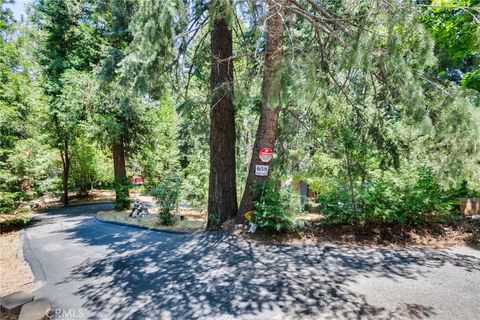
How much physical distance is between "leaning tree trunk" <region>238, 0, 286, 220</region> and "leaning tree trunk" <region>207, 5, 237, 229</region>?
1.71ft

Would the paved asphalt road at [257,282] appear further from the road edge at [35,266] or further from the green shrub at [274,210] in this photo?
the green shrub at [274,210]

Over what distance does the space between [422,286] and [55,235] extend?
8.30 meters

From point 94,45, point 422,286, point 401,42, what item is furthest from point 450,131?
point 94,45

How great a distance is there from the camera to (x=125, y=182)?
12070 millimetres

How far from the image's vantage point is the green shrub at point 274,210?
499 centimetres

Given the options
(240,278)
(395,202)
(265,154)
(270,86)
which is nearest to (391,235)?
(395,202)

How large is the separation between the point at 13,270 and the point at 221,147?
15.1 ft

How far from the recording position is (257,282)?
3.44 meters

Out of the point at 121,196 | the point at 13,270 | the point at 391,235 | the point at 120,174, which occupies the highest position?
the point at 120,174

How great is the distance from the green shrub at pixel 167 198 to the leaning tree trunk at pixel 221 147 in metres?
2.52

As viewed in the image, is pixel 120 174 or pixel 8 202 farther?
pixel 120 174

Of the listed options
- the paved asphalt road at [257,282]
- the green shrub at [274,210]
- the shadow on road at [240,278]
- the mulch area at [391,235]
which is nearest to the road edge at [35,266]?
the paved asphalt road at [257,282]

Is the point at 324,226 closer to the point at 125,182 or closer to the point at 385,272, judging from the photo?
the point at 385,272

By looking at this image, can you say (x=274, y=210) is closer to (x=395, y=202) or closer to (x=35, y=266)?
(x=395, y=202)
